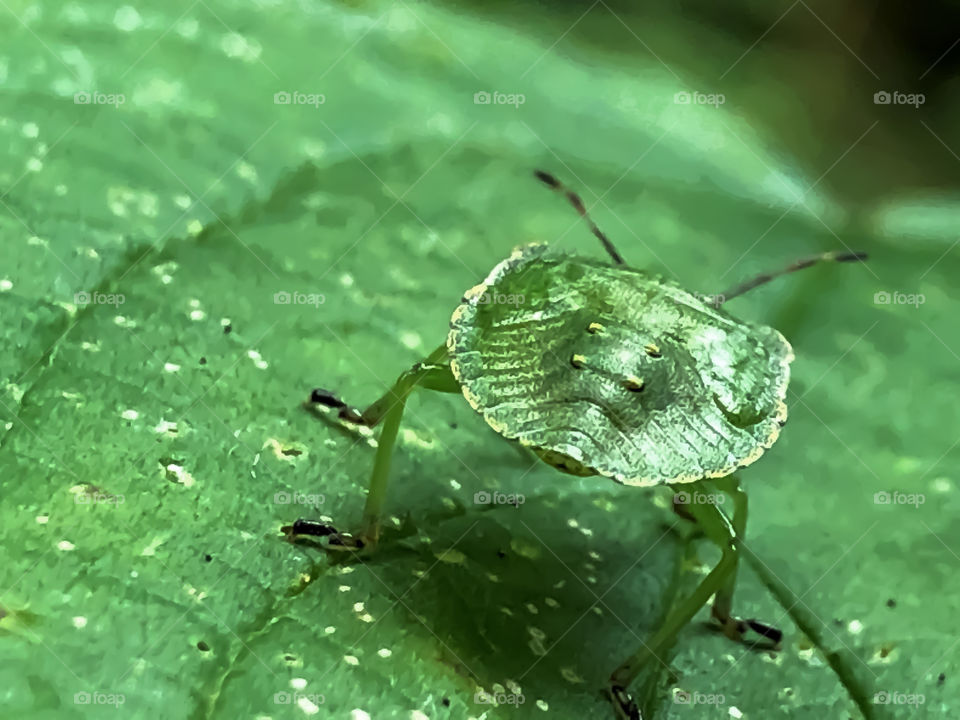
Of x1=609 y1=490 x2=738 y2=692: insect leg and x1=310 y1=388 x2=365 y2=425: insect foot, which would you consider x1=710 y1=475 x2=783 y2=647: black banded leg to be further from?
x1=310 y1=388 x2=365 y2=425: insect foot

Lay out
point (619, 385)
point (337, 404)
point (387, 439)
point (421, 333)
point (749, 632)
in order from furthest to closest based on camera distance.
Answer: point (421, 333) < point (337, 404) < point (749, 632) < point (387, 439) < point (619, 385)

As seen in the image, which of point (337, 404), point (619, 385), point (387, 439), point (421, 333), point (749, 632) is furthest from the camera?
point (421, 333)

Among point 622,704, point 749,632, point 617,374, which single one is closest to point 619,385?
point 617,374

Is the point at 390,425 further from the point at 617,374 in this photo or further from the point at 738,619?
the point at 738,619

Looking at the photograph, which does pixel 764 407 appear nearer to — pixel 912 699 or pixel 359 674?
pixel 912 699

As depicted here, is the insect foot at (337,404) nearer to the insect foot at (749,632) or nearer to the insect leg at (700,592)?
the insect leg at (700,592)

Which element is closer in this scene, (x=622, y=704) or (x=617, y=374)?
(x=617, y=374)

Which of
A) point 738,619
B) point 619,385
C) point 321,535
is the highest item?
point 619,385
